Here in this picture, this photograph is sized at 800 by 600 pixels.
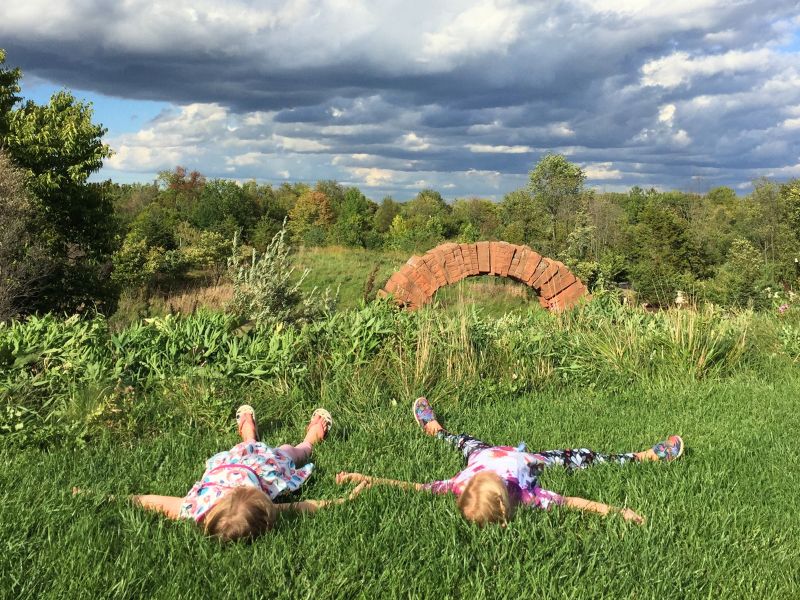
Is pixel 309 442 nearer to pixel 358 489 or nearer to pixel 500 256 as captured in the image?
pixel 358 489

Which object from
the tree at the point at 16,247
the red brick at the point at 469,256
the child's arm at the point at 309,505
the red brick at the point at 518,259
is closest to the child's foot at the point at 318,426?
the child's arm at the point at 309,505

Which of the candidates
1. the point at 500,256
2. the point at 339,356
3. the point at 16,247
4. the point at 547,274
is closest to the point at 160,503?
the point at 339,356

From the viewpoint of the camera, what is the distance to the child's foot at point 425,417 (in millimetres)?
4715

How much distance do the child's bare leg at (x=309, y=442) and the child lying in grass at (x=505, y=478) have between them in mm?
456

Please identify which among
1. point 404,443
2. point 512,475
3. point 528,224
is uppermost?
point 528,224


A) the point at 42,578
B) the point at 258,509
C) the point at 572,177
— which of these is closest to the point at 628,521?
the point at 258,509

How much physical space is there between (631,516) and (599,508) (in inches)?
6.3

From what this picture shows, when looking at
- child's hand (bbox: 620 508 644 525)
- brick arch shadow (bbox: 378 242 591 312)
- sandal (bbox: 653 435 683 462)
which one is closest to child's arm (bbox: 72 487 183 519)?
child's hand (bbox: 620 508 644 525)

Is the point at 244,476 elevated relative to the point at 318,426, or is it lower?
elevated

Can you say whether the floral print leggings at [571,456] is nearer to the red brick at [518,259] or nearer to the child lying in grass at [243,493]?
the child lying in grass at [243,493]

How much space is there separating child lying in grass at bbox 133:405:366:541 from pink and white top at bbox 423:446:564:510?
0.53m

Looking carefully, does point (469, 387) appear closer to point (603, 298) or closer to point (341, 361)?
point (341, 361)

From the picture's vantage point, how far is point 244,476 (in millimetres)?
3416

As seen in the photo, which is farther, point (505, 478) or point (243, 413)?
point (243, 413)
